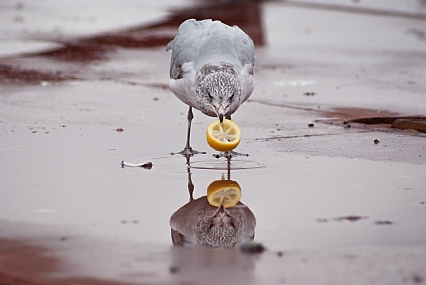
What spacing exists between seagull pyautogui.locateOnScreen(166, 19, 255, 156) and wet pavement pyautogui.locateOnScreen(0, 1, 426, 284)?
523 millimetres

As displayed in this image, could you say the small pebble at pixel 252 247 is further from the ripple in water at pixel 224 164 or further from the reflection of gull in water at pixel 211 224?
the ripple in water at pixel 224 164

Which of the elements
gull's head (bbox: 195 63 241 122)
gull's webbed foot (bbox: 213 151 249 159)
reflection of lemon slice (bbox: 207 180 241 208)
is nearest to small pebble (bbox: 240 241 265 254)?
reflection of lemon slice (bbox: 207 180 241 208)

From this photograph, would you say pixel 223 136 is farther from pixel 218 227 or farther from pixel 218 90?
pixel 218 227

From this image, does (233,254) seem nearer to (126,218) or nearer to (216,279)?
(216,279)

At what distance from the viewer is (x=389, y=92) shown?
10219mm

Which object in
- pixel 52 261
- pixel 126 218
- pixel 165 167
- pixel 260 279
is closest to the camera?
pixel 260 279

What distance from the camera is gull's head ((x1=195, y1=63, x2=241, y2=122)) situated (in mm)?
6363

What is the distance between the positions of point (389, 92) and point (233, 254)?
654 centimetres

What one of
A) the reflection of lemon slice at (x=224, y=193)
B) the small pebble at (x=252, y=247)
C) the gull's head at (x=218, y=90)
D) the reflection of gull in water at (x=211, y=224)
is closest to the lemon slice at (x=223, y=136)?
the gull's head at (x=218, y=90)

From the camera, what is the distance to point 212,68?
653cm

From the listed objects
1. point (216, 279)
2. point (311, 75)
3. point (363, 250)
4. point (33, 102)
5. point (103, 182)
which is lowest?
point (216, 279)

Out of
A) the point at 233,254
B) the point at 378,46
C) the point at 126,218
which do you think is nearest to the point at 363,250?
the point at 233,254

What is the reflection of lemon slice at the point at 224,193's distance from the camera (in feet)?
17.6

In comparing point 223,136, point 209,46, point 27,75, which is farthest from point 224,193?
point 27,75
